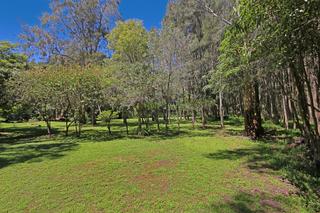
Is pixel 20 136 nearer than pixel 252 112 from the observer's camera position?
No

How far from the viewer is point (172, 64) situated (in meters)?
15.7

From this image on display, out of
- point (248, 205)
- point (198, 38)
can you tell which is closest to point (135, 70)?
point (198, 38)

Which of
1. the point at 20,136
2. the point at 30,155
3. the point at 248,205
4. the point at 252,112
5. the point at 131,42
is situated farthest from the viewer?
the point at 131,42

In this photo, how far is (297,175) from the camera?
7.17 meters

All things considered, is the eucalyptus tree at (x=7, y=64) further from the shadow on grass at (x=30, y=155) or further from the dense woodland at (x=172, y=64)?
the shadow on grass at (x=30, y=155)

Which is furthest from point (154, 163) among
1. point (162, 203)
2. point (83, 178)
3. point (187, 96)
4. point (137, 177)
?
point (187, 96)

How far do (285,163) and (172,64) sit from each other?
357 inches

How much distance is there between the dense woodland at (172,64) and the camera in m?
4.77

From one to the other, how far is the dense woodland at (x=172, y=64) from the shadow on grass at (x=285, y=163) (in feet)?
1.72

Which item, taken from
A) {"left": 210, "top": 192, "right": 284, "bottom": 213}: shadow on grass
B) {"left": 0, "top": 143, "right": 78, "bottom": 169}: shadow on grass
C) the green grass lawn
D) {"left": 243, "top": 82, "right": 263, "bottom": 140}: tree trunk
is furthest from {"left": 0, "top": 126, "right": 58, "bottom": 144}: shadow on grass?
{"left": 210, "top": 192, "right": 284, "bottom": 213}: shadow on grass

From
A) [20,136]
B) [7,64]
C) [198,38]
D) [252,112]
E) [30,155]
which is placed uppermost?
[198,38]

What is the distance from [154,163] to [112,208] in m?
3.30

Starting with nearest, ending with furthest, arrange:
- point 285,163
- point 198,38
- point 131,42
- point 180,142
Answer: point 285,163 → point 180,142 → point 131,42 → point 198,38

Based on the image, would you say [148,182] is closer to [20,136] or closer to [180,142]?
[180,142]
